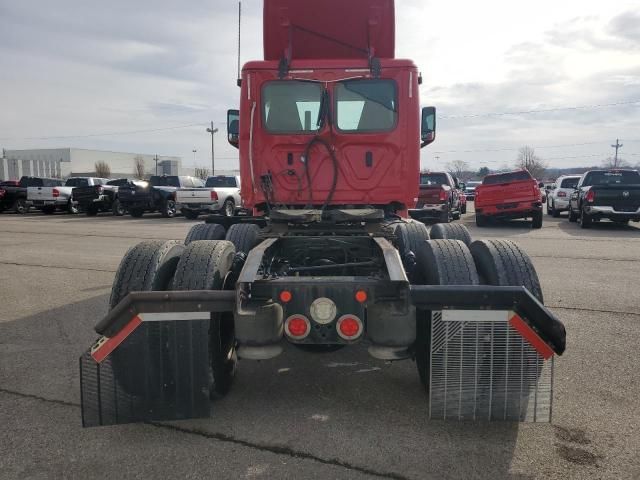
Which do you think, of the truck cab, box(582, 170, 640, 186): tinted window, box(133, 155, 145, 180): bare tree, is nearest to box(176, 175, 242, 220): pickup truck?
box(582, 170, 640, 186): tinted window

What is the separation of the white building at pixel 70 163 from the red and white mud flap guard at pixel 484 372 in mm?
109346

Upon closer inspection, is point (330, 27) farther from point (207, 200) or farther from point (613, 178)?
point (207, 200)

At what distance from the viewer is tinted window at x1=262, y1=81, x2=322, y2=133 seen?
18.1 feet

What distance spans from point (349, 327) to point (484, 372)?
0.83m

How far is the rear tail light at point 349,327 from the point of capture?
9.91ft

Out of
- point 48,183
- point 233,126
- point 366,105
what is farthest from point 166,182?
point 366,105

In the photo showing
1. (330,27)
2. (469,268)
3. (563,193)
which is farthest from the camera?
(563,193)

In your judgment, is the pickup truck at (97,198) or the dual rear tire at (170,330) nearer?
the dual rear tire at (170,330)

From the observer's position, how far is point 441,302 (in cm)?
297

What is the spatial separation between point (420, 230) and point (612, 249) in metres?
8.32

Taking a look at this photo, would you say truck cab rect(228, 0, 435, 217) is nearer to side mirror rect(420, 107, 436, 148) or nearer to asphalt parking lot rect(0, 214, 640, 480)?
side mirror rect(420, 107, 436, 148)

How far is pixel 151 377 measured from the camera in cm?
310

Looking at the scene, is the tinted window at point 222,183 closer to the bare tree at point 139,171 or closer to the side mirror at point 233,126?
the side mirror at point 233,126

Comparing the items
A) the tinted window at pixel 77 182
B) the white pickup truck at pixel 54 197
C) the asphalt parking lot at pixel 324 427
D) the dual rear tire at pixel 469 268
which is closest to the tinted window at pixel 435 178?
the asphalt parking lot at pixel 324 427
